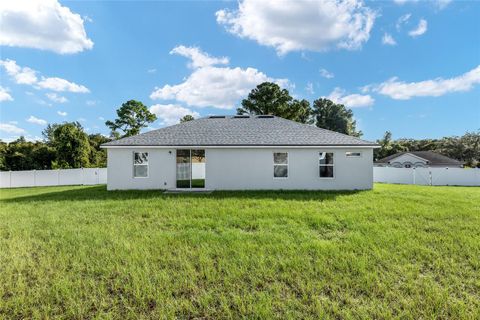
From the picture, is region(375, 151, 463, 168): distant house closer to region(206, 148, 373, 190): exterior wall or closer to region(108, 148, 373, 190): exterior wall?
region(206, 148, 373, 190): exterior wall

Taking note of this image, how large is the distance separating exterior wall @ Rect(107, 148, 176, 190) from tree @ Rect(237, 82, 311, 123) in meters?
22.0

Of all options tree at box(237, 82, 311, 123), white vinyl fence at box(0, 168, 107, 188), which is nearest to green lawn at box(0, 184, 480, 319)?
white vinyl fence at box(0, 168, 107, 188)

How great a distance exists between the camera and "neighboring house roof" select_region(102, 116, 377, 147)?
13805mm

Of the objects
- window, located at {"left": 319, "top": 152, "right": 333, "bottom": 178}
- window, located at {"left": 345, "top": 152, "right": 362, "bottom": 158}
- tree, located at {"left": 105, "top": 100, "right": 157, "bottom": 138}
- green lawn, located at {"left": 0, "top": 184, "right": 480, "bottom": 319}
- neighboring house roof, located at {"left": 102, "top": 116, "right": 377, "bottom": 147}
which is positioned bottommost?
green lawn, located at {"left": 0, "top": 184, "right": 480, "bottom": 319}

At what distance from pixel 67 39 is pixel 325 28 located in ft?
42.4

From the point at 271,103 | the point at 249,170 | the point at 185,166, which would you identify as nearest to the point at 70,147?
the point at 185,166

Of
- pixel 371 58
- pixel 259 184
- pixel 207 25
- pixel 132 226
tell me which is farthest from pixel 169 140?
pixel 371 58

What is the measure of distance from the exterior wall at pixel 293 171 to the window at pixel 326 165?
219 mm

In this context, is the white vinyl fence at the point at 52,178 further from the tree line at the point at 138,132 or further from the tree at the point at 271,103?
the tree at the point at 271,103

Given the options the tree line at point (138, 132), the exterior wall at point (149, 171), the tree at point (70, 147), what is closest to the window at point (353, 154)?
the exterior wall at point (149, 171)

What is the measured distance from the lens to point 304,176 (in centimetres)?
1386

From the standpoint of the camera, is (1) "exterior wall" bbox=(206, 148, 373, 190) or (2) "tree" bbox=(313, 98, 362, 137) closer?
(1) "exterior wall" bbox=(206, 148, 373, 190)

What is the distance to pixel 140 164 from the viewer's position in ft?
46.5

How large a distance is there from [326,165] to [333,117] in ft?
102
